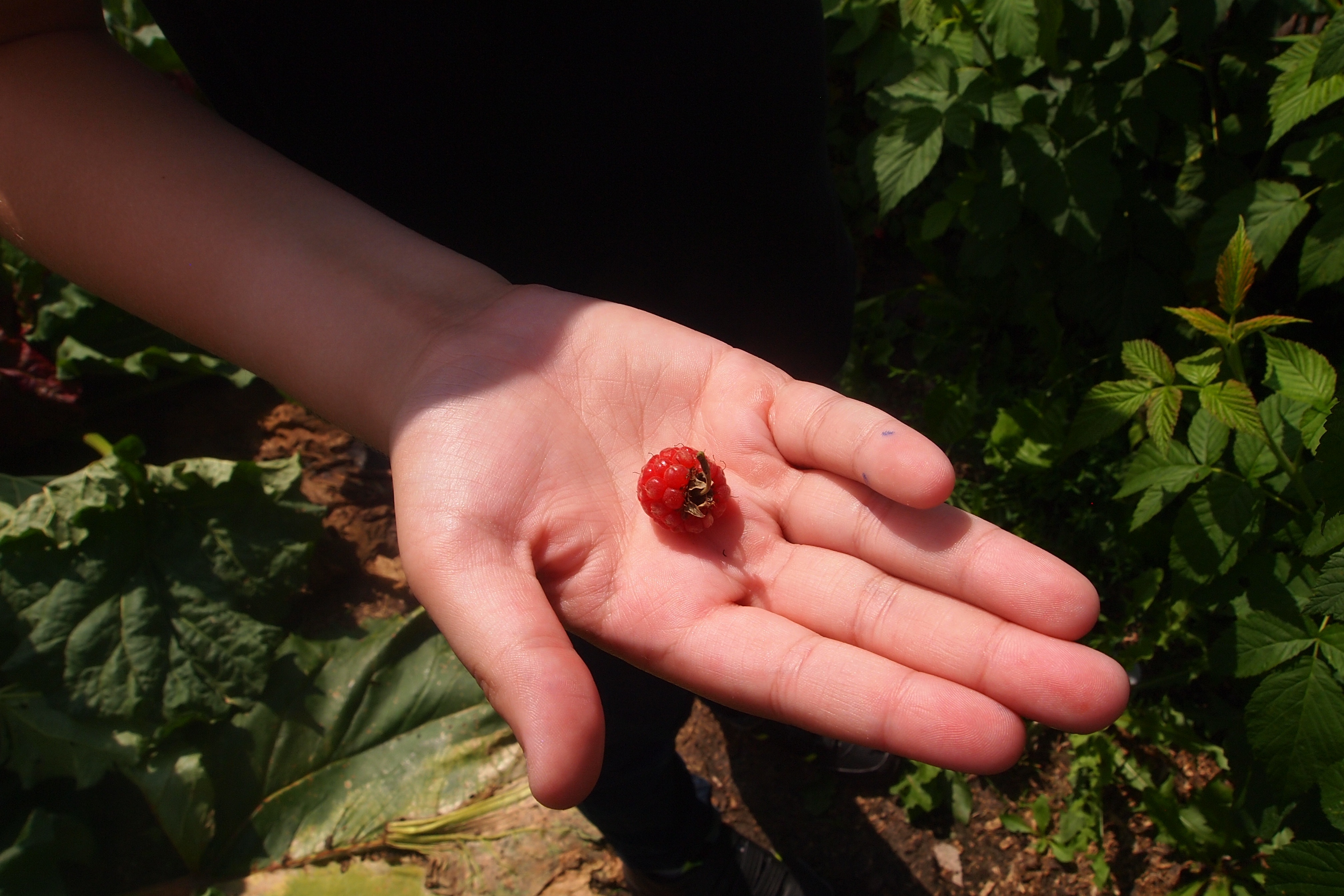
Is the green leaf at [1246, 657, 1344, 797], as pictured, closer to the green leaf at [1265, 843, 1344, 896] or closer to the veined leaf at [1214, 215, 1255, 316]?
the green leaf at [1265, 843, 1344, 896]

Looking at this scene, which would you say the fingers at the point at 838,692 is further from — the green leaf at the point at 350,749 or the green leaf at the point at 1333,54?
the green leaf at the point at 350,749

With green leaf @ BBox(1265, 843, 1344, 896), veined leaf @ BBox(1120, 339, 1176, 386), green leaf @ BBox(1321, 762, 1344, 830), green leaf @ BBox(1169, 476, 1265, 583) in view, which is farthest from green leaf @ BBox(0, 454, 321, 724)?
green leaf @ BBox(1321, 762, 1344, 830)

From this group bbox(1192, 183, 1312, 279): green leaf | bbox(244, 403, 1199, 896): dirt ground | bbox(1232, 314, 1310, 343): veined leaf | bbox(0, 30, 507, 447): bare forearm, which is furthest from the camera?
bbox(244, 403, 1199, 896): dirt ground

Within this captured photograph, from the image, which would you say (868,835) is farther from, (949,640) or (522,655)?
(522,655)

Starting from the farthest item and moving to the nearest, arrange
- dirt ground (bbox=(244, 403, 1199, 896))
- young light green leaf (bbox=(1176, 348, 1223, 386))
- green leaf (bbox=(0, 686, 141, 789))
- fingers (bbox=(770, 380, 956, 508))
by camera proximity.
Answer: green leaf (bbox=(0, 686, 141, 789)), dirt ground (bbox=(244, 403, 1199, 896)), young light green leaf (bbox=(1176, 348, 1223, 386)), fingers (bbox=(770, 380, 956, 508))

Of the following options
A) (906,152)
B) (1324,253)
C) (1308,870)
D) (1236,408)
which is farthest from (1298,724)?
(906,152)

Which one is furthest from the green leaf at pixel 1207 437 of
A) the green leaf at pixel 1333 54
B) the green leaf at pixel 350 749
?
the green leaf at pixel 350 749

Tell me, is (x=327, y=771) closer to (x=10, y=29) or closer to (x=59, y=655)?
(x=59, y=655)
